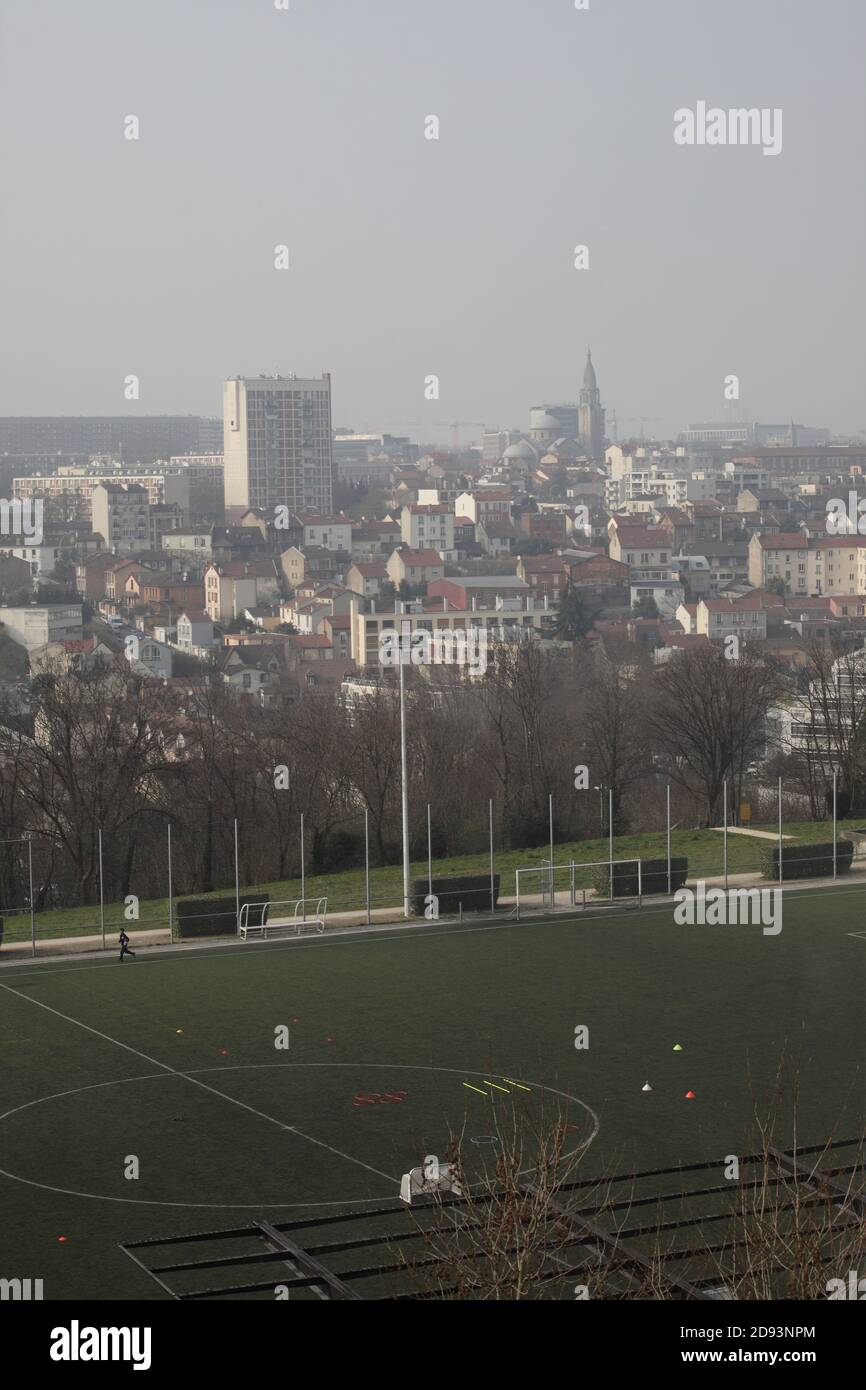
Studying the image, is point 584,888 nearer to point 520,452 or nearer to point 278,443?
point 278,443

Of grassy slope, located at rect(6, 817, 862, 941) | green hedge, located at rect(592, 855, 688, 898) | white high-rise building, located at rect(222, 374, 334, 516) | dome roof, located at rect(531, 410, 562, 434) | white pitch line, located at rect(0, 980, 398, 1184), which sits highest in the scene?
dome roof, located at rect(531, 410, 562, 434)

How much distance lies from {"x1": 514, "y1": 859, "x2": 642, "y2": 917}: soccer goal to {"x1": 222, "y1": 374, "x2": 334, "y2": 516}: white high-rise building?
265ft

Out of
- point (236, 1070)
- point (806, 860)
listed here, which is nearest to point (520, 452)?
point (806, 860)

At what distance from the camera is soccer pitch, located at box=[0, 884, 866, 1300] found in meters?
11.7

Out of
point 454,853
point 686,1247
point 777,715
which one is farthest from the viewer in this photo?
point 777,715

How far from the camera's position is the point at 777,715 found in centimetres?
3928

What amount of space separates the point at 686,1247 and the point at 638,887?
1375 cm

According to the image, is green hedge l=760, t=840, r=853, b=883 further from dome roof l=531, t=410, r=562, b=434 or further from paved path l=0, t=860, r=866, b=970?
dome roof l=531, t=410, r=562, b=434

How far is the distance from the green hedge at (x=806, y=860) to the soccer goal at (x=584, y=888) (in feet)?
6.10

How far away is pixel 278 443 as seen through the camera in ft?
349

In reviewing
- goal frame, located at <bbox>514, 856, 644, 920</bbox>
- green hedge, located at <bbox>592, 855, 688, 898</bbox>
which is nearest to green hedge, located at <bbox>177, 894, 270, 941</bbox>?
goal frame, located at <bbox>514, 856, 644, 920</bbox>

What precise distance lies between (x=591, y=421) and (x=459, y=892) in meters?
143
